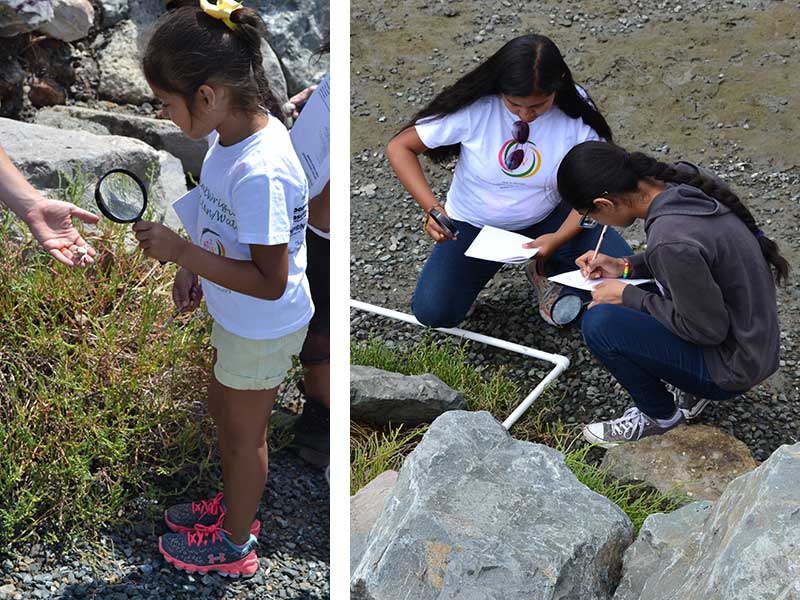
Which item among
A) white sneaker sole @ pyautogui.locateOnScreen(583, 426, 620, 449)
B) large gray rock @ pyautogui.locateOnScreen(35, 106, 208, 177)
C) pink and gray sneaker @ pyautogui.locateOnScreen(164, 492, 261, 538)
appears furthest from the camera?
large gray rock @ pyautogui.locateOnScreen(35, 106, 208, 177)

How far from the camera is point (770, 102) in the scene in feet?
9.51

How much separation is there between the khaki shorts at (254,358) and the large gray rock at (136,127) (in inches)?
31.4

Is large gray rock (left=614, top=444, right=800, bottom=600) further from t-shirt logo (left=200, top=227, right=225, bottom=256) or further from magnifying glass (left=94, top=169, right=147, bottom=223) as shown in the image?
magnifying glass (left=94, top=169, right=147, bottom=223)

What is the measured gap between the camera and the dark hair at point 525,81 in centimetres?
200

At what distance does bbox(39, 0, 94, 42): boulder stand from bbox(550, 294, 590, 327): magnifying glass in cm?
126

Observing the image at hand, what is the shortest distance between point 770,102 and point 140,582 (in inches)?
83.5

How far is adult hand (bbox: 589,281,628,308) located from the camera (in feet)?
6.56

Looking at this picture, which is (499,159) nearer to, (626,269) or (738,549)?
(626,269)

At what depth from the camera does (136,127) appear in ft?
7.93

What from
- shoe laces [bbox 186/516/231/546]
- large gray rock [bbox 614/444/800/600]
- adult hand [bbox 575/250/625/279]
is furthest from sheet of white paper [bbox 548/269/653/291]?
shoe laces [bbox 186/516/231/546]

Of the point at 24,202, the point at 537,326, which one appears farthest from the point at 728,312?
the point at 24,202

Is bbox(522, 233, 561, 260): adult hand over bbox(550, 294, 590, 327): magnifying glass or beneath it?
over

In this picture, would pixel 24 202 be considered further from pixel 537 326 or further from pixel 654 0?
pixel 654 0

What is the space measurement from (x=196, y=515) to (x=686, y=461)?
892 mm
